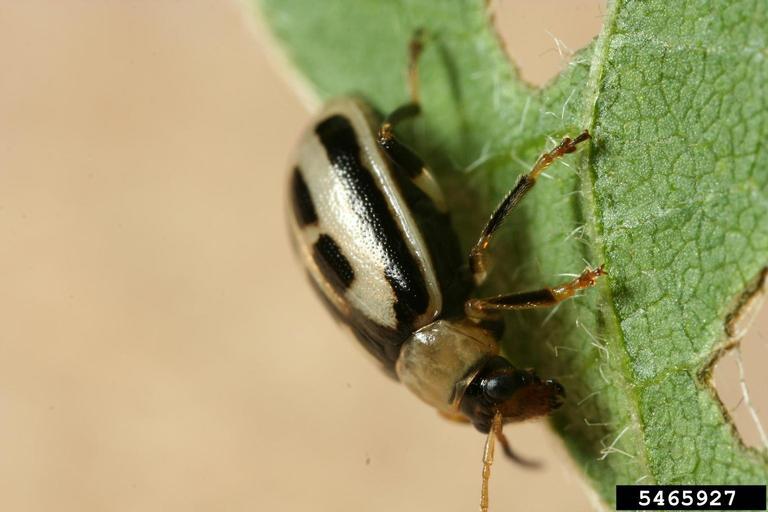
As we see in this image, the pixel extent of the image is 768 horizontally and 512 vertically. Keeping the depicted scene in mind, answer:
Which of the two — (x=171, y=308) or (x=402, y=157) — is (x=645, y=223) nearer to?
(x=402, y=157)

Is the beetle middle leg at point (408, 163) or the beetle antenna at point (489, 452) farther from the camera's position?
the beetle middle leg at point (408, 163)

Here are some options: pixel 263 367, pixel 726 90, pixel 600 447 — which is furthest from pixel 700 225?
pixel 263 367

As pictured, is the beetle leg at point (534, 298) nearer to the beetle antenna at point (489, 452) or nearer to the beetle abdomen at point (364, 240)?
the beetle abdomen at point (364, 240)

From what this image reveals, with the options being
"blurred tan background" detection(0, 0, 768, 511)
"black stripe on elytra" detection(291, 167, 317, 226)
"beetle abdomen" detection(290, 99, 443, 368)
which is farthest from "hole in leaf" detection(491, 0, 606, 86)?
"blurred tan background" detection(0, 0, 768, 511)

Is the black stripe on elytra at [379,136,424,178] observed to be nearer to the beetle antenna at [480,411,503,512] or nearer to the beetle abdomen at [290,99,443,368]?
the beetle abdomen at [290,99,443,368]

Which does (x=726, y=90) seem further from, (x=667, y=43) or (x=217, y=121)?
(x=217, y=121)

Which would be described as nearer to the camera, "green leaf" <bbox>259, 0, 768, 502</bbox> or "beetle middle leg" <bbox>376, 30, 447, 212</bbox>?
"green leaf" <bbox>259, 0, 768, 502</bbox>

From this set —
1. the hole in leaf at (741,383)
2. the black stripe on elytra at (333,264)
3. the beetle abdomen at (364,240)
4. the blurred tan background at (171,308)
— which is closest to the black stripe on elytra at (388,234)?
the beetle abdomen at (364,240)

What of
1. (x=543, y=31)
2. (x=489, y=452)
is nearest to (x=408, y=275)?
(x=489, y=452)
